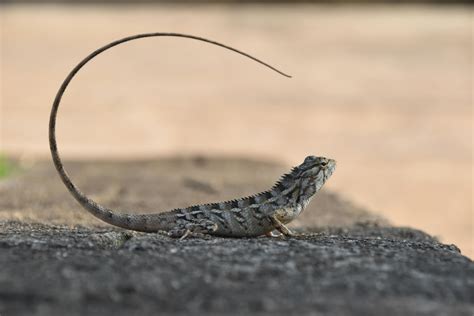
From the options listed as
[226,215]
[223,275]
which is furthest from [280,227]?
[223,275]

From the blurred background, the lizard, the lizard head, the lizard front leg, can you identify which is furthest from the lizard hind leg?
the blurred background

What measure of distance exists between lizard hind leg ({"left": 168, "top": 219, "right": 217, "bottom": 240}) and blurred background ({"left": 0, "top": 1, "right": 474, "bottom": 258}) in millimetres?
9668

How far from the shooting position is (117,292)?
3.85 metres

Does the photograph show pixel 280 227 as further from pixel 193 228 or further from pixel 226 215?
pixel 193 228

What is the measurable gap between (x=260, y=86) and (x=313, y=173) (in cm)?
1883

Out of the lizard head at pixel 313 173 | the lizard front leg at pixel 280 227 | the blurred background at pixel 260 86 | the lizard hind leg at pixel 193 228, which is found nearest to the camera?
the lizard hind leg at pixel 193 228

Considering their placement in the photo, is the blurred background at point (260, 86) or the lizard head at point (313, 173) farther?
the blurred background at point (260, 86)

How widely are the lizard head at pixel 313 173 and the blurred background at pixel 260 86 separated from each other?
29.9ft

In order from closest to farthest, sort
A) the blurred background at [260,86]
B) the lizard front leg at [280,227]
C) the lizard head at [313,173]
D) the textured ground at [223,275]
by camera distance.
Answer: the textured ground at [223,275] < the lizard front leg at [280,227] < the lizard head at [313,173] < the blurred background at [260,86]

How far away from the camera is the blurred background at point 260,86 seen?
1859cm

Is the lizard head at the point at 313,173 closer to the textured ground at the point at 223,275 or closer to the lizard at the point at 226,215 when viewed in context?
the lizard at the point at 226,215

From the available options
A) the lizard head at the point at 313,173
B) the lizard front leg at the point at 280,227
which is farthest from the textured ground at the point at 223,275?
the lizard head at the point at 313,173

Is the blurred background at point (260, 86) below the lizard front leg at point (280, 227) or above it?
above

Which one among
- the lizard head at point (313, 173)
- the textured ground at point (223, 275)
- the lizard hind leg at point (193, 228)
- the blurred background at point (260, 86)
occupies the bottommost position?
the textured ground at point (223, 275)
